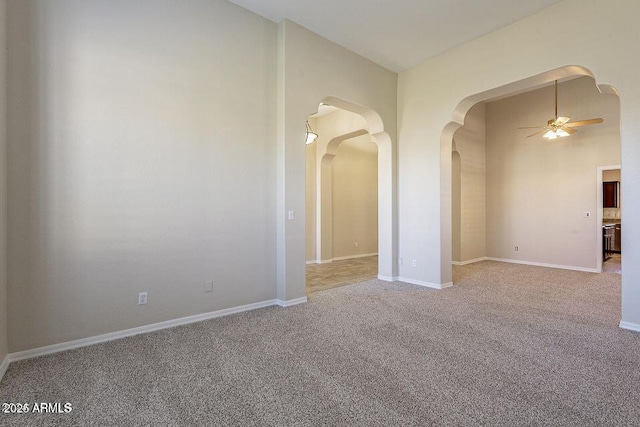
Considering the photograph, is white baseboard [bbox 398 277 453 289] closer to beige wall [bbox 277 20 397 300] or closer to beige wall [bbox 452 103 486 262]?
beige wall [bbox 277 20 397 300]

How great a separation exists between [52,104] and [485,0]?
14.7ft

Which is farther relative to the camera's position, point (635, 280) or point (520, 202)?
point (520, 202)

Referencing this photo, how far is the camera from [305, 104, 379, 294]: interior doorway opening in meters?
6.86

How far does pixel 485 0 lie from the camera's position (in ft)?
11.7

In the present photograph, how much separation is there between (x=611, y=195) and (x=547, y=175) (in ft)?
12.8

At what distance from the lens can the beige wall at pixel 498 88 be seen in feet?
10.4

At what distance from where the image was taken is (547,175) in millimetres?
6793

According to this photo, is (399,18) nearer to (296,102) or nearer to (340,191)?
(296,102)

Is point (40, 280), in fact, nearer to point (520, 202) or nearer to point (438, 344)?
point (438, 344)

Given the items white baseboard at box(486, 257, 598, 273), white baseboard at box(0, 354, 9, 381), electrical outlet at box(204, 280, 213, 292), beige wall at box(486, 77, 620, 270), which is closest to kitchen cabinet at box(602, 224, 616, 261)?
white baseboard at box(486, 257, 598, 273)

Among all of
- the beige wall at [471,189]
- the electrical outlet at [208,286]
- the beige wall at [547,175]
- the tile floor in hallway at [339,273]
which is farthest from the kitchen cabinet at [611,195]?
the electrical outlet at [208,286]

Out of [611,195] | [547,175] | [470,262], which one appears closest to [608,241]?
[611,195]

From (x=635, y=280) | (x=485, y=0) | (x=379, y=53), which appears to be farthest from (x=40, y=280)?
(x=635, y=280)

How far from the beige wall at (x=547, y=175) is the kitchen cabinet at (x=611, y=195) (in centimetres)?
376
